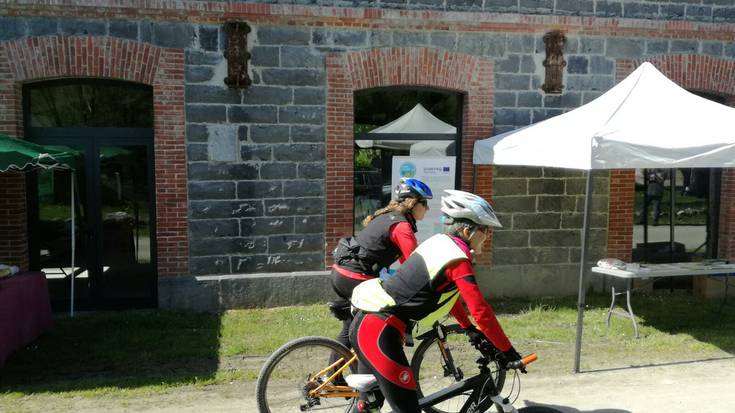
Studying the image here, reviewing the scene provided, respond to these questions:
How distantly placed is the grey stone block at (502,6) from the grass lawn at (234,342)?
4.19m

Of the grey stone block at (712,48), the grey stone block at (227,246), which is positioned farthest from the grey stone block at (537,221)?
the grey stone block at (227,246)

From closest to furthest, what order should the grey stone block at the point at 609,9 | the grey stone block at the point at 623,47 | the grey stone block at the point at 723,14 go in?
the grey stone block at the point at 609,9
the grey stone block at the point at 623,47
the grey stone block at the point at 723,14

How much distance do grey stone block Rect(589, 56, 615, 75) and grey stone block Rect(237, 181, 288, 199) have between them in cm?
492

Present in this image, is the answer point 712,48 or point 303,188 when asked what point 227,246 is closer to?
point 303,188

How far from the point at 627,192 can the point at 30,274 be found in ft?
26.6

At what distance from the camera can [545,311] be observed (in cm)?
852

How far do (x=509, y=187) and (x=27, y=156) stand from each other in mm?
6234

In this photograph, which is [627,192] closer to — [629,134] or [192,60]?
[629,134]

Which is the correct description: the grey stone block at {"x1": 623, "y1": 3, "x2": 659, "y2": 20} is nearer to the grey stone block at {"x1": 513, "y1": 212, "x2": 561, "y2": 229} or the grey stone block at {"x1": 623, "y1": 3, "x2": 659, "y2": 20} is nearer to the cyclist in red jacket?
the grey stone block at {"x1": 513, "y1": 212, "x2": 561, "y2": 229}

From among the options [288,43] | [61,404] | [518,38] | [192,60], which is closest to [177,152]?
[192,60]

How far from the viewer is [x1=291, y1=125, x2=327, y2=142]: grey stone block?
8.55 meters

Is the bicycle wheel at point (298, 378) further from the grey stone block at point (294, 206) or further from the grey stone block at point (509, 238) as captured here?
the grey stone block at point (509, 238)

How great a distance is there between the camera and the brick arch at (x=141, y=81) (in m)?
7.74

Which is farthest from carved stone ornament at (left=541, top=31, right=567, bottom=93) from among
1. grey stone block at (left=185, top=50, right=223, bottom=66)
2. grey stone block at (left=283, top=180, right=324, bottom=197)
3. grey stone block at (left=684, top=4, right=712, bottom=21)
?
grey stone block at (left=185, top=50, right=223, bottom=66)
